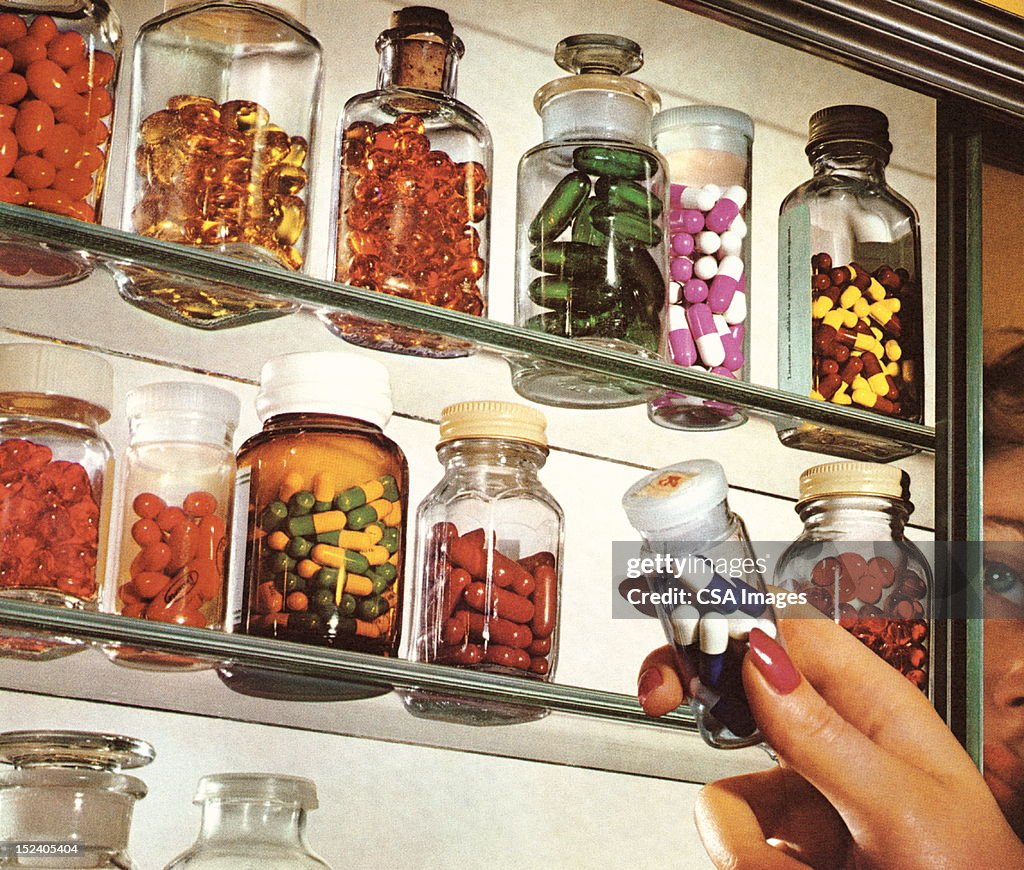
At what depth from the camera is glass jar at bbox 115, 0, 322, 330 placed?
0.89 m

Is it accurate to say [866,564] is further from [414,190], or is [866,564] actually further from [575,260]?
[414,190]

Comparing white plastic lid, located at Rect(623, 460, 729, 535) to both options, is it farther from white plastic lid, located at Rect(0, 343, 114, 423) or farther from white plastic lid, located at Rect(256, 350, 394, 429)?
white plastic lid, located at Rect(0, 343, 114, 423)

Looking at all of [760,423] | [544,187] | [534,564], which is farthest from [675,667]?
[544,187]

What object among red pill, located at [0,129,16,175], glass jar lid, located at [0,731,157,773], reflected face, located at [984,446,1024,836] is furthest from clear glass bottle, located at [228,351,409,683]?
reflected face, located at [984,446,1024,836]

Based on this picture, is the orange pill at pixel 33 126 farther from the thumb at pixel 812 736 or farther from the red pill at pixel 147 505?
the thumb at pixel 812 736

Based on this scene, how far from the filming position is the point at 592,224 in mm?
1005

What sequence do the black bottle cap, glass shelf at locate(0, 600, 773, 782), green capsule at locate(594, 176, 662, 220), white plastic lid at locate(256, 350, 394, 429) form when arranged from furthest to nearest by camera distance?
1. the black bottle cap
2. green capsule at locate(594, 176, 662, 220)
3. white plastic lid at locate(256, 350, 394, 429)
4. glass shelf at locate(0, 600, 773, 782)

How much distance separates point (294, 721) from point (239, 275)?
342 millimetres

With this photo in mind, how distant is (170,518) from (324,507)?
0.10 meters

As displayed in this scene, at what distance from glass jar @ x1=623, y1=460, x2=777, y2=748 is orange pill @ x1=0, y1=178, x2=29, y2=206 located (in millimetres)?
409

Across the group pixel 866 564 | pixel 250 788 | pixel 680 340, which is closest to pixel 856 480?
pixel 866 564

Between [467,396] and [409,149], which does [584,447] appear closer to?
[467,396]

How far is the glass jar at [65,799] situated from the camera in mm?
807

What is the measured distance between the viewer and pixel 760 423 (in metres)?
1.11
